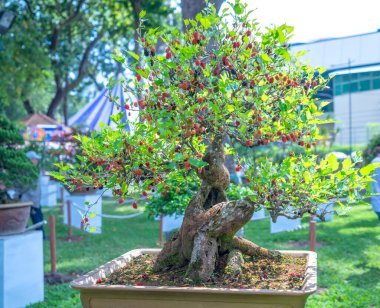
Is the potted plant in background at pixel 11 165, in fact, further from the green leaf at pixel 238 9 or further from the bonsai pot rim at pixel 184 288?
the green leaf at pixel 238 9

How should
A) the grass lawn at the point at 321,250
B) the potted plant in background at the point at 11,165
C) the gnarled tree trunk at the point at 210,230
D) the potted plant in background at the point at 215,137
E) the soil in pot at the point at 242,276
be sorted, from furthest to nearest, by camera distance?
the potted plant in background at the point at 11,165, the grass lawn at the point at 321,250, the gnarled tree trunk at the point at 210,230, the soil in pot at the point at 242,276, the potted plant in background at the point at 215,137

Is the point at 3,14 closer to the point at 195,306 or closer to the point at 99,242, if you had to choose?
the point at 99,242

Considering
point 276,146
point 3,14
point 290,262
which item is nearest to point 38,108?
point 276,146

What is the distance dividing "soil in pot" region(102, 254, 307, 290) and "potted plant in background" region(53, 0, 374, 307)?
13 mm

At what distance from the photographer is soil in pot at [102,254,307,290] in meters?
2.41

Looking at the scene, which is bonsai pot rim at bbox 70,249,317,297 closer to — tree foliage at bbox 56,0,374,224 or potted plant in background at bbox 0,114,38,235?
tree foliage at bbox 56,0,374,224

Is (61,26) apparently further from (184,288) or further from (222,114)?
(184,288)

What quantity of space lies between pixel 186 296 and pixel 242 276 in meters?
0.45

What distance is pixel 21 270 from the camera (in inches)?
191

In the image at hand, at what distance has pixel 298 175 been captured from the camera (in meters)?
2.56

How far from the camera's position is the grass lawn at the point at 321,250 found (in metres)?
4.95

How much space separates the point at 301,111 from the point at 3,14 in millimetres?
7326

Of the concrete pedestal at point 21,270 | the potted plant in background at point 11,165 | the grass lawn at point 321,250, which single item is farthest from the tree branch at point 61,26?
the concrete pedestal at point 21,270

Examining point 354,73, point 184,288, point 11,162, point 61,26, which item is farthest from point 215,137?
point 61,26
